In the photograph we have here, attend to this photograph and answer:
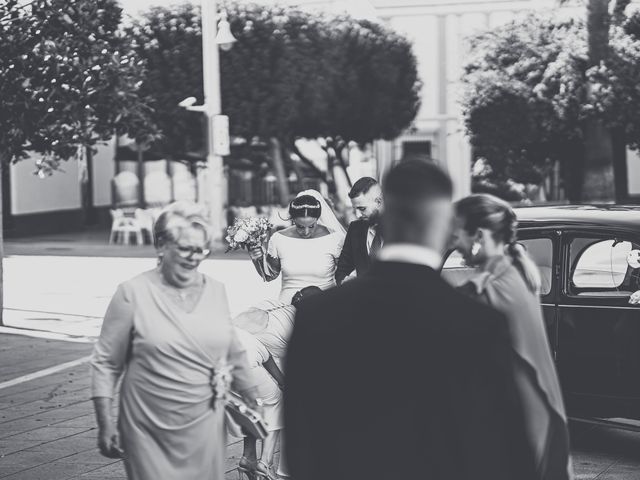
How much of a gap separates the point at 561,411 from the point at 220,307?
140 cm

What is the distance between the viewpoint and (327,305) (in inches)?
108

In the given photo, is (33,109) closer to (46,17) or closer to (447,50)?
(46,17)

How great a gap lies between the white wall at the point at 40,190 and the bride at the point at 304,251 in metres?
25.9

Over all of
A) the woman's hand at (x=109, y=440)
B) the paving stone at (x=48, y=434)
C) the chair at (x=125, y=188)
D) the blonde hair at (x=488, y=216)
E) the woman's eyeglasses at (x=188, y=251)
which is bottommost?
the paving stone at (x=48, y=434)

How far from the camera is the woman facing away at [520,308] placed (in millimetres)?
3979

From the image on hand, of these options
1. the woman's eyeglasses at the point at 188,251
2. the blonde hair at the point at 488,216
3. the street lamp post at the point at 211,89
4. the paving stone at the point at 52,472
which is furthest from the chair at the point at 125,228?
the blonde hair at the point at 488,216

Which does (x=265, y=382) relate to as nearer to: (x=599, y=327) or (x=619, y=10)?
(x=599, y=327)

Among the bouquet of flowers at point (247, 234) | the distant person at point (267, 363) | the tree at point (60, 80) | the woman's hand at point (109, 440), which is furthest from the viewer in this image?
the tree at point (60, 80)

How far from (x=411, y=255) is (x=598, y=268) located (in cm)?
486

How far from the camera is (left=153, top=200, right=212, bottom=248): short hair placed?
15.0 feet

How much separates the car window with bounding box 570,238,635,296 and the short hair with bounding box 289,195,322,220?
1.60m

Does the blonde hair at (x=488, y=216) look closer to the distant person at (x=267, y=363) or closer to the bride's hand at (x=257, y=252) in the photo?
the distant person at (x=267, y=363)

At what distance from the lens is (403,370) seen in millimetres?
2670

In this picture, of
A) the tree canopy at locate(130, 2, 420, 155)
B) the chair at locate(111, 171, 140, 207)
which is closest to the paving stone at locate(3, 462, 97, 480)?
the tree canopy at locate(130, 2, 420, 155)
